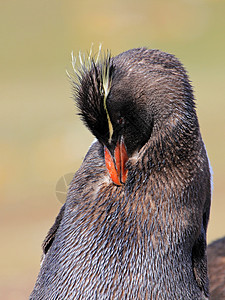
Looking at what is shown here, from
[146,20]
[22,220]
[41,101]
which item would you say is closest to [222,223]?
[22,220]

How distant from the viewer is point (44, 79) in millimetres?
13406

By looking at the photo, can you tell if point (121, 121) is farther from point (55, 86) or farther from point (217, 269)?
point (55, 86)

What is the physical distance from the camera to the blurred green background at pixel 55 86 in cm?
945

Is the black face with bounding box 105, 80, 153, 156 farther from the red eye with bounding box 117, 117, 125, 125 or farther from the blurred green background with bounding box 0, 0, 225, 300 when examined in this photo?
the blurred green background with bounding box 0, 0, 225, 300

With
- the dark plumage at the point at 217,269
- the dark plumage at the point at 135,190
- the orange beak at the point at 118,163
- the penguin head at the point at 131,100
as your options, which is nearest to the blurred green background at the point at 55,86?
the dark plumage at the point at 217,269

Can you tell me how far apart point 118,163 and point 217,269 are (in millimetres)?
2286

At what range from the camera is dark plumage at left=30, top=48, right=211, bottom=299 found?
3.03 metres

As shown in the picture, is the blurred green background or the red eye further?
the blurred green background

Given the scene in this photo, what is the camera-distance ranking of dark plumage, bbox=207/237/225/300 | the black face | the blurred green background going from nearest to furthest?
the black face → dark plumage, bbox=207/237/225/300 → the blurred green background

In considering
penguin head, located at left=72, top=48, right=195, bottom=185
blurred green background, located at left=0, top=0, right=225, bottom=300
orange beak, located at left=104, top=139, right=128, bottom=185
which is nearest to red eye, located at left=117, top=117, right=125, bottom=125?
penguin head, located at left=72, top=48, right=195, bottom=185

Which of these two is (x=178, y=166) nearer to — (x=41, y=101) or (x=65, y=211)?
(x=65, y=211)

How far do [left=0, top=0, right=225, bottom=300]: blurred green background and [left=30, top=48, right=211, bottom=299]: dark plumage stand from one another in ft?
13.9

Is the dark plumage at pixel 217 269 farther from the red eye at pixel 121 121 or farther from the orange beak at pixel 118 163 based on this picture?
the red eye at pixel 121 121

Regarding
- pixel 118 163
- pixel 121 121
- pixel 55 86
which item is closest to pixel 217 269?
pixel 118 163
